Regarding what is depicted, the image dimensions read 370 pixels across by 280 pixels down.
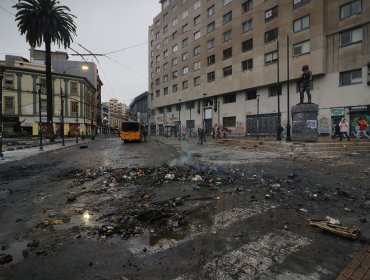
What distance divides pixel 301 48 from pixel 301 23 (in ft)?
9.42

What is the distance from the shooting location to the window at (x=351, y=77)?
→ 24.0m

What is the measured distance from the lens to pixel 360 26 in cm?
2377

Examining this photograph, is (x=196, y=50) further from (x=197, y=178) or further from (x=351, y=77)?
(x=197, y=178)

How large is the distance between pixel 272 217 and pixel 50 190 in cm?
549

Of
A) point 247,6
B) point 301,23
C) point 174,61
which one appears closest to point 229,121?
point 301,23

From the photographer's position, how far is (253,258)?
9.46 feet

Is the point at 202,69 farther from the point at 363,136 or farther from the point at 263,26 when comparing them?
the point at 363,136

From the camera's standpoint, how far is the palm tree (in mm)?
29172

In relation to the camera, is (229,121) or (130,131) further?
(229,121)

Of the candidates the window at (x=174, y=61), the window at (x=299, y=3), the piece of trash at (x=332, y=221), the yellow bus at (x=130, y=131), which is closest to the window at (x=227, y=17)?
the window at (x=299, y=3)

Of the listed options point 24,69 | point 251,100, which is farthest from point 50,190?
point 24,69

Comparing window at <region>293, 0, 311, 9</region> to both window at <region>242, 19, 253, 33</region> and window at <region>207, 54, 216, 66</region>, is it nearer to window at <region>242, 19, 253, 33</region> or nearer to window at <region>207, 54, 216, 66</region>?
window at <region>242, 19, 253, 33</region>

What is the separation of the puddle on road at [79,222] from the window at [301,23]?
30.9 meters

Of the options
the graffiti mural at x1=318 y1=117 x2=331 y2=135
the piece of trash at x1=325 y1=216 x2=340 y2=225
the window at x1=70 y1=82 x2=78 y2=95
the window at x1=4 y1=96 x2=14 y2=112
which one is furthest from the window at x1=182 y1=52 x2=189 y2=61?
the piece of trash at x1=325 y1=216 x2=340 y2=225
